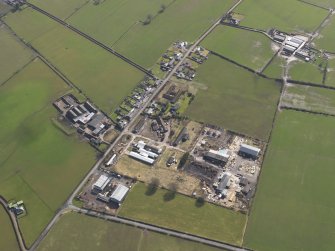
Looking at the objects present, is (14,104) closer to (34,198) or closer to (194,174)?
(34,198)

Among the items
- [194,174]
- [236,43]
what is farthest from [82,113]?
[236,43]

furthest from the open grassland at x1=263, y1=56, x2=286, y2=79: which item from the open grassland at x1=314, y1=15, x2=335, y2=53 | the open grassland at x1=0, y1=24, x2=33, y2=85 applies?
the open grassland at x1=0, y1=24, x2=33, y2=85

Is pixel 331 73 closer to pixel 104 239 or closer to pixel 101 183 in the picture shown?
pixel 101 183

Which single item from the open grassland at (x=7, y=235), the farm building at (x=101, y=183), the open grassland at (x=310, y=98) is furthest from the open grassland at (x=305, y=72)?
the open grassland at (x=7, y=235)

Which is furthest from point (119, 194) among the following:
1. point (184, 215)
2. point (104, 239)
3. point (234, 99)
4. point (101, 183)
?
point (234, 99)

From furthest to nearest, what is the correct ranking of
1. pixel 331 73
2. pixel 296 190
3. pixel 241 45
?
pixel 241 45
pixel 331 73
pixel 296 190

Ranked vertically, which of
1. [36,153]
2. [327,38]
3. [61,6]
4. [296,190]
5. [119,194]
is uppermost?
[327,38]
